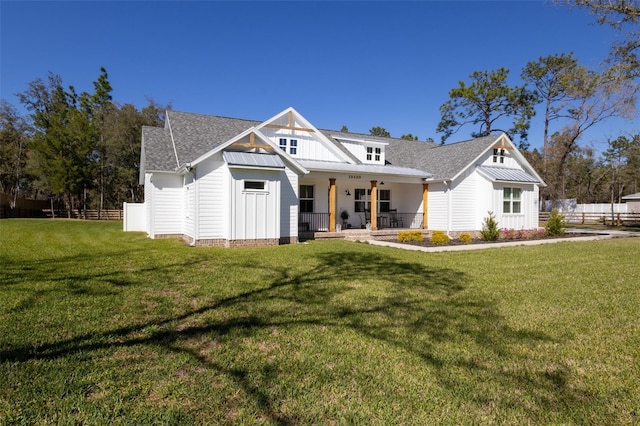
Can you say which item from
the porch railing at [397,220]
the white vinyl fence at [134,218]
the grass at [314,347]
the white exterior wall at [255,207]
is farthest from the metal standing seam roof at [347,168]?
the white vinyl fence at [134,218]

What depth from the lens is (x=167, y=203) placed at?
15016 mm

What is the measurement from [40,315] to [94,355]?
1817 millimetres

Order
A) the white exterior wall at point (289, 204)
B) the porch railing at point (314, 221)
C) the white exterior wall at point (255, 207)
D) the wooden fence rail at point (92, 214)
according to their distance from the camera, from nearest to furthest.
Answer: the white exterior wall at point (255, 207), the white exterior wall at point (289, 204), the porch railing at point (314, 221), the wooden fence rail at point (92, 214)

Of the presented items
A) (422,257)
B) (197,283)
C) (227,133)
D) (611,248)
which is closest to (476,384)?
(197,283)

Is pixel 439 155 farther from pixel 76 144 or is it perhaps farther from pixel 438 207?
pixel 76 144

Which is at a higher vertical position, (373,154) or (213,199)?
(373,154)

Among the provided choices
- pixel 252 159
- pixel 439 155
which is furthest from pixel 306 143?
pixel 439 155

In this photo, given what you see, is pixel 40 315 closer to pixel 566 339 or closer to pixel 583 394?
pixel 583 394

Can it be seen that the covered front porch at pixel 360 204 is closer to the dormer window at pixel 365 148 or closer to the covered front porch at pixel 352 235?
the covered front porch at pixel 352 235

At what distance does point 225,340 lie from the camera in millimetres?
4137

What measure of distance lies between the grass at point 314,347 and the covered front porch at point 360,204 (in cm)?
898

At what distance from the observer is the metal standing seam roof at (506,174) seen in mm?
17656

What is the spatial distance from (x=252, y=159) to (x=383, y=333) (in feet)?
30.9

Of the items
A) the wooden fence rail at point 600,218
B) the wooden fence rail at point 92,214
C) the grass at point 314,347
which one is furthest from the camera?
the wooden fence rail at point 92,214
